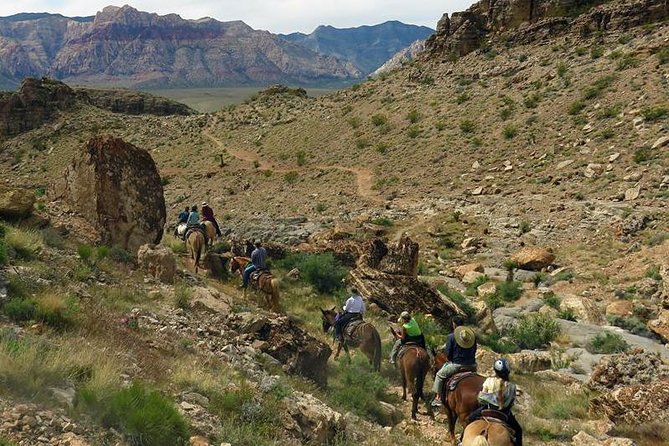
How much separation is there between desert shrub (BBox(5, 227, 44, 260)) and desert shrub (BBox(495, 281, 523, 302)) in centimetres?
1449

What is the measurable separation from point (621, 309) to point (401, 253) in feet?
22.8

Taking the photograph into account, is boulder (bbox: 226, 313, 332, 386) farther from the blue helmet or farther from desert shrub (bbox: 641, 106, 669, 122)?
desert shrub (bbox: 641, 106, 669, 122)

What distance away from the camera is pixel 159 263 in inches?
549

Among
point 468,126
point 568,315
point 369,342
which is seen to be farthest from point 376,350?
point 468,126

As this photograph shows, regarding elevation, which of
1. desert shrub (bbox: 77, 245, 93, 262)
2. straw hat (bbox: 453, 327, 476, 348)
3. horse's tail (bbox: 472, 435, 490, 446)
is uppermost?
desert shrub (bbox: 77, 245, 93, 262)

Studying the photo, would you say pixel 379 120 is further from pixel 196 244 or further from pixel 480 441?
pixel 480 441

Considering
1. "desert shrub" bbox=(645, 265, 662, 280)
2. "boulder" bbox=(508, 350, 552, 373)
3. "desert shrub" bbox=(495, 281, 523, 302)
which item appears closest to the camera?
"boulder" bbox=(508, 350, 552, 373)

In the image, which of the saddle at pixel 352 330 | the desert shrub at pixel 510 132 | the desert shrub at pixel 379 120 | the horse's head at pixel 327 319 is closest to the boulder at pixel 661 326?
the saddle at pixel 352 330

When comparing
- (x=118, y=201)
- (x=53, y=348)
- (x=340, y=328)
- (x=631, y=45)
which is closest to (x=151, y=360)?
(x=53, y=348)

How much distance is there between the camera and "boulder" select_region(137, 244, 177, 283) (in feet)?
45.2

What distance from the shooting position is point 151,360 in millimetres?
8062

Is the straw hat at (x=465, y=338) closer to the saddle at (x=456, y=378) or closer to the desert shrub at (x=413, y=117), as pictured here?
the saddle at (x=456, y=378)

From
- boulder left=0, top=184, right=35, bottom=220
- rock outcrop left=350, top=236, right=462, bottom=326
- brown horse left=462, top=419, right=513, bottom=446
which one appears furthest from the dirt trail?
brown horse left=462, top=419, right=513, bottom=446

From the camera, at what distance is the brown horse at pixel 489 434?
22.8ft
